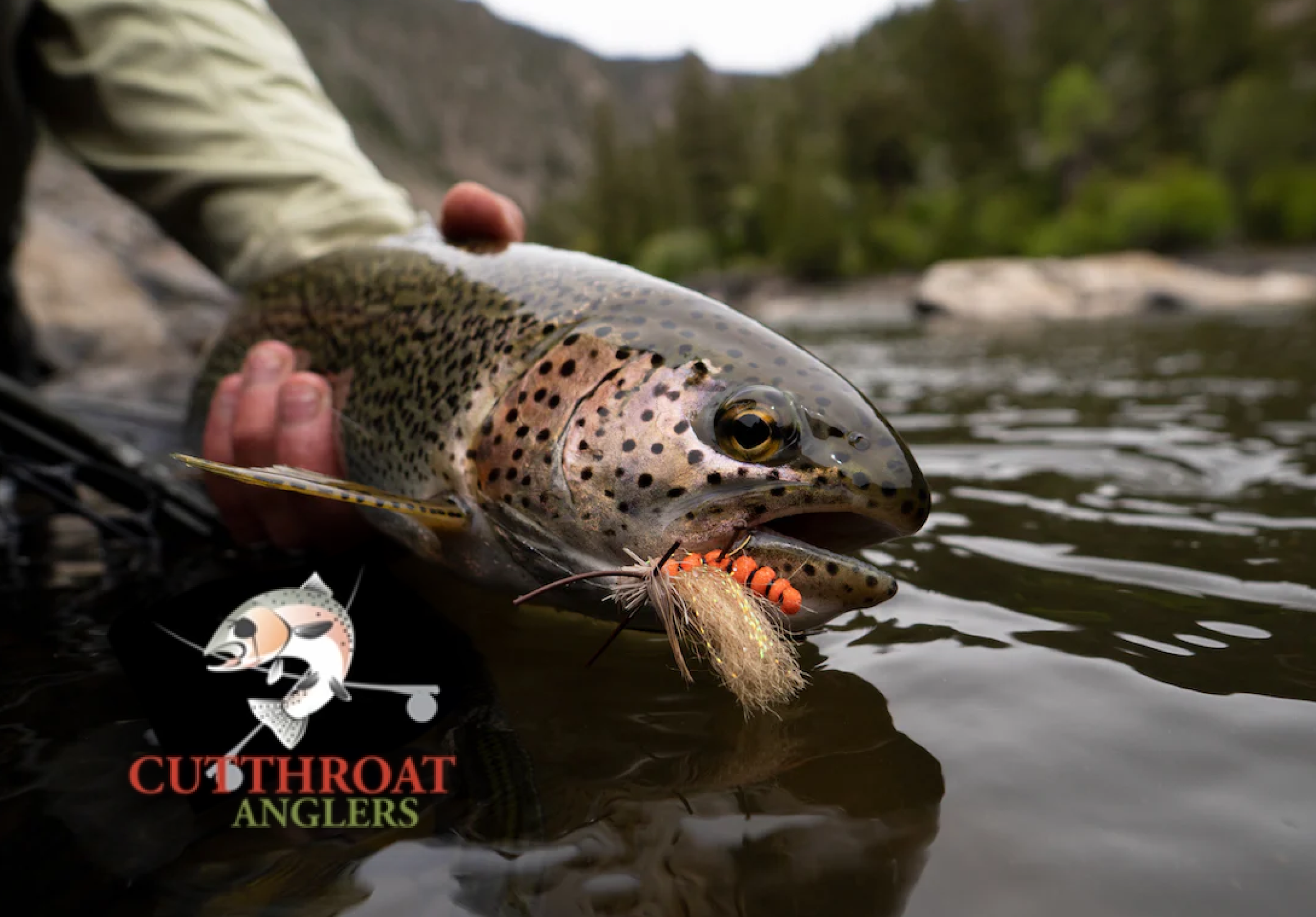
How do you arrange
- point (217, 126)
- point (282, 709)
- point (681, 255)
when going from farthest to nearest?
point (681, 255) → point (217, 126) → point (282, 709)

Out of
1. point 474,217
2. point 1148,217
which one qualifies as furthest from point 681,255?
point 474,217

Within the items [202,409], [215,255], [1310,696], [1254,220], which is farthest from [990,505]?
[1254,220]

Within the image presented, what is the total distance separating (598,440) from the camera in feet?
6.02

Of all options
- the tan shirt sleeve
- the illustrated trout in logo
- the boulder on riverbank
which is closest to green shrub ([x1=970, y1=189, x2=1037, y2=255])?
the boulder on riverbank

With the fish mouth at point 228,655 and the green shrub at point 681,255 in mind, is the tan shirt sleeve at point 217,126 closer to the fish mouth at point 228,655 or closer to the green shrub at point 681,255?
the fish mouth at point 228,655

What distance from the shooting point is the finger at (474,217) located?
105 inches

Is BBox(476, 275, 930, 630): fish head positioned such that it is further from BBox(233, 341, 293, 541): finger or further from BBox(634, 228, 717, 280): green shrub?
BBox(634, 228, 717, 280): green shrub

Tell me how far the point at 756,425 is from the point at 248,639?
110 cm

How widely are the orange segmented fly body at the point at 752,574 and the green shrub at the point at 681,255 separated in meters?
69.4

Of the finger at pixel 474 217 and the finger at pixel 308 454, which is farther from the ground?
the finger at pixel 474 217

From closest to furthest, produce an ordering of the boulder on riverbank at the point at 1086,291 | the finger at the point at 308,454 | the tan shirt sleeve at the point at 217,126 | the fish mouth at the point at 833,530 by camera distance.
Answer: the fish mouth at the point at 833,530 → the finger at the point at 308,454 → the tan shirt sleeve at the point at 217,126 → the boulder on riverbank at the point at 1086,291

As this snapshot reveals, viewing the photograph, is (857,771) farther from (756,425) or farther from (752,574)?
(756,425)

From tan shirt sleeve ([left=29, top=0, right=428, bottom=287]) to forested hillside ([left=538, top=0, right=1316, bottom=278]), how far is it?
140 ft

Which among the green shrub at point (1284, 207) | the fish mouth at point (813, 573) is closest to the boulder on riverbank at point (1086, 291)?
the green shrub at point (1284, 207)
